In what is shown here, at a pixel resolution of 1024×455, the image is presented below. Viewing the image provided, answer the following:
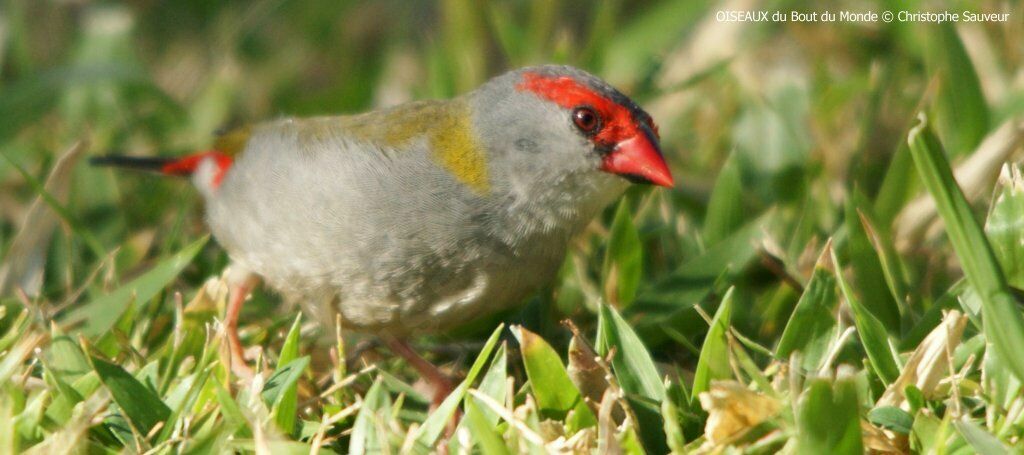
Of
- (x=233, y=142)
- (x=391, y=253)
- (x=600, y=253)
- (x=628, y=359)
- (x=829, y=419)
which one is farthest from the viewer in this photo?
(x=600, y=253)

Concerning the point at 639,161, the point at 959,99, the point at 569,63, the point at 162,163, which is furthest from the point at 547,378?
the point at 569,63

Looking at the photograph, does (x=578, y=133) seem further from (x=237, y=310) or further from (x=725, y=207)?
(x=237, y=310)

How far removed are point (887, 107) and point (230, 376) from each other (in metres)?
2.76

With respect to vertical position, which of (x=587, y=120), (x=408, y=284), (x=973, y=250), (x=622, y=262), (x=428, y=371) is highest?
(x=587, y=120)

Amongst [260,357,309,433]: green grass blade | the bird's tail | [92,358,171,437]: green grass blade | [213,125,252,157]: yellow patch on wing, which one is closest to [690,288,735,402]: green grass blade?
[260,357,309,433]: green grass blade

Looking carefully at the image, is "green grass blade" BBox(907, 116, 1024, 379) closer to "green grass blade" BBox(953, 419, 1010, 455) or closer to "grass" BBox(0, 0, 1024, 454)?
"grass" BBox(0, 0, 1024, 454)

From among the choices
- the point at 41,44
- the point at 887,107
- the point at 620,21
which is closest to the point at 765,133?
the point at 887,107

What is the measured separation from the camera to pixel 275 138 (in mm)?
3232

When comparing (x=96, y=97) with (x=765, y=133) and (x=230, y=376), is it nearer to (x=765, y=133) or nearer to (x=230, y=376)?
(x=230, y=376)

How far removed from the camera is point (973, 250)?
226 centimetres

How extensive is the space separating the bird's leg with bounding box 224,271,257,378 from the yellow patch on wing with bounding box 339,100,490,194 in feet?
1.74

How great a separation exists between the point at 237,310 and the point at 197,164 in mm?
639

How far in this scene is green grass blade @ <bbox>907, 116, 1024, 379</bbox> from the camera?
86.4 inches

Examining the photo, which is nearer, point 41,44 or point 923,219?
point 923,219
